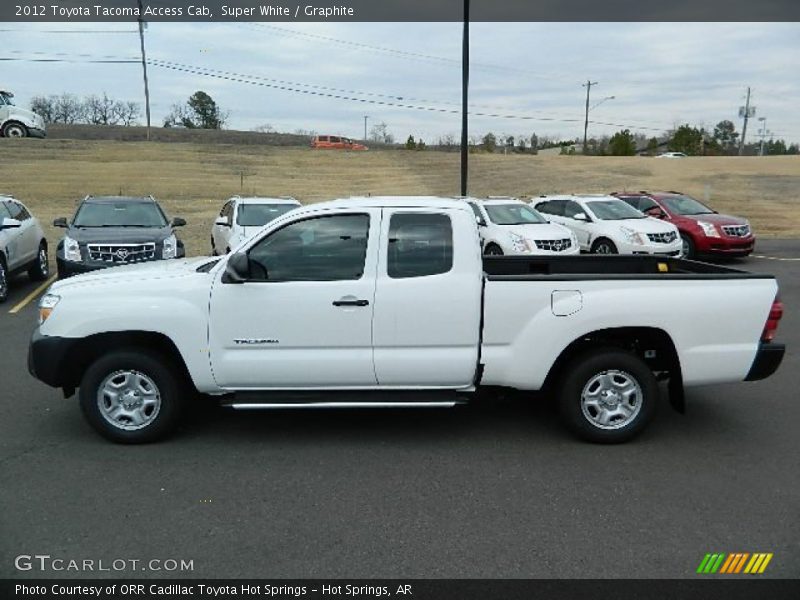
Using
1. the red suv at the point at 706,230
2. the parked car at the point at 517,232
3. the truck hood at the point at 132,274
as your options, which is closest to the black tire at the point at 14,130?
the parked car at the point at 517,232

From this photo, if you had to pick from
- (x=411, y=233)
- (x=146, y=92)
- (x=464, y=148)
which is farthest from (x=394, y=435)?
(x=146, y=92)

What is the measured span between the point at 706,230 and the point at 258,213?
1009 centimetres

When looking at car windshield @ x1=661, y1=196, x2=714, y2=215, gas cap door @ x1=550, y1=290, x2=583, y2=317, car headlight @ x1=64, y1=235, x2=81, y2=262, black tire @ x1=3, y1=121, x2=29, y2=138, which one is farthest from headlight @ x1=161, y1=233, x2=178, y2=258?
black tire @ x1=3, y1=121, x2=29, y2=138

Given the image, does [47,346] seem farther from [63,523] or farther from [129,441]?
[63,523]

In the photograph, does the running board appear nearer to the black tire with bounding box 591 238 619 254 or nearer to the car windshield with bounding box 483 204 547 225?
the car windshield with bounding box 483 204 547 225

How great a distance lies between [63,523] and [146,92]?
5587cm

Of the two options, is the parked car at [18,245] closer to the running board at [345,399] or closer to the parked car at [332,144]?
the running board at [345,399]

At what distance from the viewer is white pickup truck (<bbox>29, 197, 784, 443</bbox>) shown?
13.7ft

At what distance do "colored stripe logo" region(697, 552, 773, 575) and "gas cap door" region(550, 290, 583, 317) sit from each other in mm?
1725

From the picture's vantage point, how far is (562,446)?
4.39 metres

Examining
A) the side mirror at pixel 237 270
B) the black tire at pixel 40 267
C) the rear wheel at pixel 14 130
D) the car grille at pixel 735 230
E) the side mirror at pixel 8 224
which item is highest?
the rear wheel at pixel 14 130

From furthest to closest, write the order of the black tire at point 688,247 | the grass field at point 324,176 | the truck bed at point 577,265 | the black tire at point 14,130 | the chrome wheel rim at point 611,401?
the black tire at point 14,130, the grass field at point 324,176, the black tire at point 688,247, the truck bed at point 577,265, the chrome wheel rim at point 611,401

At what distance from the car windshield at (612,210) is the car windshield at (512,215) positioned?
1.55m

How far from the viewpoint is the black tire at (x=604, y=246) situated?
512 inches
